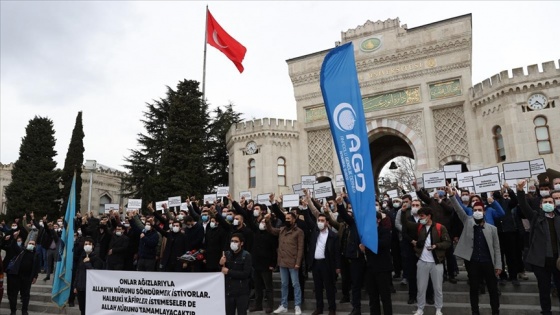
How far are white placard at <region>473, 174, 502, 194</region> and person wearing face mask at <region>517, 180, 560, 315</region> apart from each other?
338 centimetres

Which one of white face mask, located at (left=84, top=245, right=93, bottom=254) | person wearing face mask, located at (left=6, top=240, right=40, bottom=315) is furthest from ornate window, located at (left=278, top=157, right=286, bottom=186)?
white face mask, located at (left=84, top=245, right=93, bottom=254)

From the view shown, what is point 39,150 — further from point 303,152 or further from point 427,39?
point 427,39

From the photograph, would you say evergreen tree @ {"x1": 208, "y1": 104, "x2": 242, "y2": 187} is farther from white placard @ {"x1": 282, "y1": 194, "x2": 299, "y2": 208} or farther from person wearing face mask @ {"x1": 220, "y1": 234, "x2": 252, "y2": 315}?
person wearing face mask @ {"x1": 220, "y1": 234, "x2": 252, "y2": 315}

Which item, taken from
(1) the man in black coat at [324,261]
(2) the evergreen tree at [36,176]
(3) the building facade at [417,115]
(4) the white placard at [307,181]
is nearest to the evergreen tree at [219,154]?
(3) the building facade at [417,115]

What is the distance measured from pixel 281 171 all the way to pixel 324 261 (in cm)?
1785

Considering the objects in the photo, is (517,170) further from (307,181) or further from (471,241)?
(307,181)

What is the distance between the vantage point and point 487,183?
32.7 ft

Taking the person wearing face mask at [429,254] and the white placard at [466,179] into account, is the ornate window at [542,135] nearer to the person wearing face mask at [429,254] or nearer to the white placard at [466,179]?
the white placard at [466,179]

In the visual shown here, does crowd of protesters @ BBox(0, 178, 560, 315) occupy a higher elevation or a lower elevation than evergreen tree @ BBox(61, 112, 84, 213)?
lower

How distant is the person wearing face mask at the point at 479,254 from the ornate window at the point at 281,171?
1834 centimetres

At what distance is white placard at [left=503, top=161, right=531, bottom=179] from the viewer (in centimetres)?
1110

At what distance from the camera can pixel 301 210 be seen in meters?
8.80

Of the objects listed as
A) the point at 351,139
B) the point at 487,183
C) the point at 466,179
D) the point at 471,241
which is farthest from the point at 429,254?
the point at 466,179

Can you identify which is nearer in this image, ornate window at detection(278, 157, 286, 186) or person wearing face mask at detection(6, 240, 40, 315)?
person wearing face mask at detection(6, 240, 40, 315)
